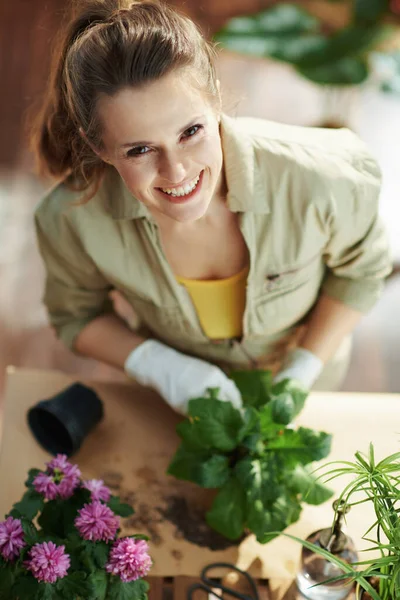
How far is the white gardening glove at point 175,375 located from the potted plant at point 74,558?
406 millimetres

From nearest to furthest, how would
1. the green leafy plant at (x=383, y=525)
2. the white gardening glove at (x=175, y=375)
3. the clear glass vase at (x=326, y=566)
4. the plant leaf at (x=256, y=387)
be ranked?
the green leafy plant at (x=383, y=525), the clear glass vase at (x=326, y=566), the plant leaf at (x=256, y=387), the white gardening glove at (x=175, y=375)

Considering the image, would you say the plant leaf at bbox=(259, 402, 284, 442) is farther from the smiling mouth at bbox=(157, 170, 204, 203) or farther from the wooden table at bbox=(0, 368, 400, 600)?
the smiling mouth at bbox=(157, 170, 204, 203)

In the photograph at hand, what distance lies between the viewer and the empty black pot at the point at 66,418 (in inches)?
59.6

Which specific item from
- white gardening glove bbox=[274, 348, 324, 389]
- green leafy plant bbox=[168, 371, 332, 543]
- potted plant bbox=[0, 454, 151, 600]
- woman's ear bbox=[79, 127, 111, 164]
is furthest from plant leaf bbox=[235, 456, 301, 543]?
woman's ear bbox=[79, 127, 111, 164]

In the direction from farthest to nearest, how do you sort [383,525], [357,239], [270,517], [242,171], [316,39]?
[316,39]
[357,239]
[242,171]
[270,517]
[383,525]

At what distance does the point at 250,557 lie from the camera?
1.37m

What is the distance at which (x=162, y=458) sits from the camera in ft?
5.03

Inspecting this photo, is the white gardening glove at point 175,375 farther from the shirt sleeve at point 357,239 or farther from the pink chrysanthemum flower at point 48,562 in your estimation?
the pink chrysanthemum flower at point 48,562

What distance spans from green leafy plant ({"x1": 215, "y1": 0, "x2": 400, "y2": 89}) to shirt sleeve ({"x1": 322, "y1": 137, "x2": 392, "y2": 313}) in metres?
1.40

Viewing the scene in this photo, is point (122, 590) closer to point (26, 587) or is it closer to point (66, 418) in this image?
point (26, 587)

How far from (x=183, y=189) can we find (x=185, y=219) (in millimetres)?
65

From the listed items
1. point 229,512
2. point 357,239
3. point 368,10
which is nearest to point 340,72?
point 368,10

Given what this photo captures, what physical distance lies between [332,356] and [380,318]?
3.77ft

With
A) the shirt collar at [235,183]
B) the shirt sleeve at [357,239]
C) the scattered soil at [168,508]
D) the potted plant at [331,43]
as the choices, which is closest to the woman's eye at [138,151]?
the shirt collar at [235,183]
